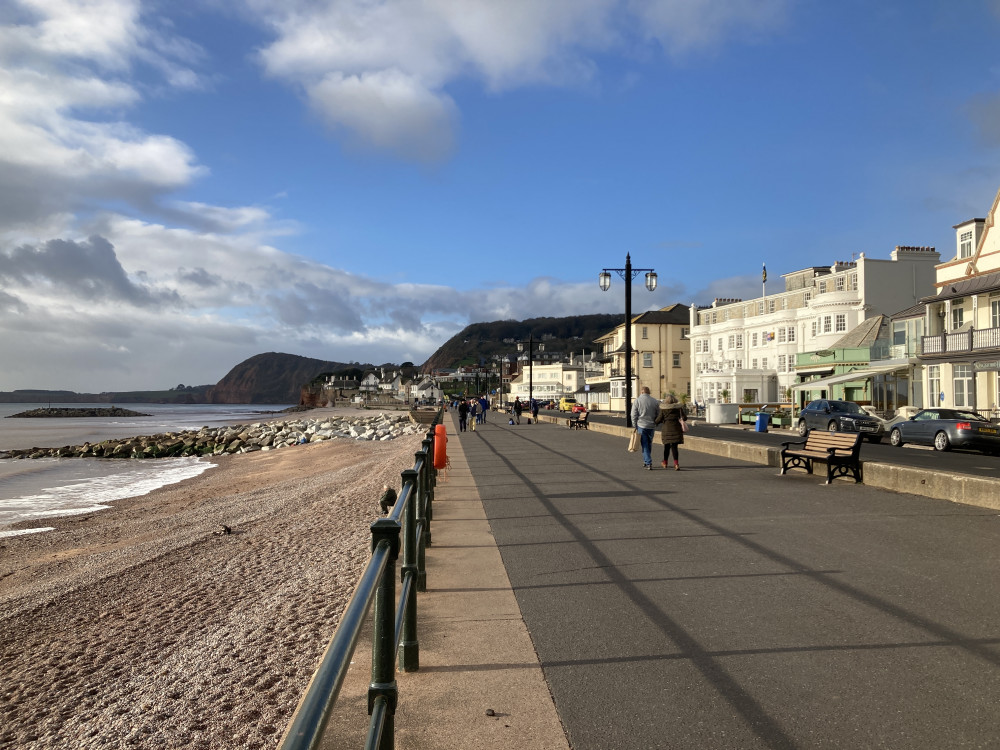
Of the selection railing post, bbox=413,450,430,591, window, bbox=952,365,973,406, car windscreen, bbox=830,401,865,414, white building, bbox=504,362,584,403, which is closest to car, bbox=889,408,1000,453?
car windscreen, bbox=830,401,865,414

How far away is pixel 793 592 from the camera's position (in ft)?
19.3

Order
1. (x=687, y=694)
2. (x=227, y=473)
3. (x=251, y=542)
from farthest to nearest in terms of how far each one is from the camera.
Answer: (x=227, y=473), (x=251, y=542), (x=687, y=694)

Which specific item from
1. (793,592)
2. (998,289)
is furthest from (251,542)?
(998,289)

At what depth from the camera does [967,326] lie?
113 ft

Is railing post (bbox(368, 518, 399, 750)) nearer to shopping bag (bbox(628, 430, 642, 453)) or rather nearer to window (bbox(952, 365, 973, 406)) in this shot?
shopping bag (bbox(628, 430, 642, 453))

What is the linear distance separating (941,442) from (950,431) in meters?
0.50

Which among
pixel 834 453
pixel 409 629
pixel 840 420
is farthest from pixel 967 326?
pixel 409 629

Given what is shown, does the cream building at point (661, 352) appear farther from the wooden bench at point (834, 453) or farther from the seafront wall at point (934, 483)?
the seafront wall at point (934, 483)

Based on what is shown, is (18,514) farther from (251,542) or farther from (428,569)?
(428,569)

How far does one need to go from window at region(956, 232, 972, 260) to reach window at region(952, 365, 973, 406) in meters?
6.03

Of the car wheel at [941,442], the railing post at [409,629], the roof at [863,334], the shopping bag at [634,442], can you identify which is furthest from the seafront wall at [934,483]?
the roof at [863,334]

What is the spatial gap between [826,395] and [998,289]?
19421 mm

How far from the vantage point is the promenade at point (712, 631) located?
3.56m

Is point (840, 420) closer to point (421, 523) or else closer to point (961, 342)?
point (961, 342)
